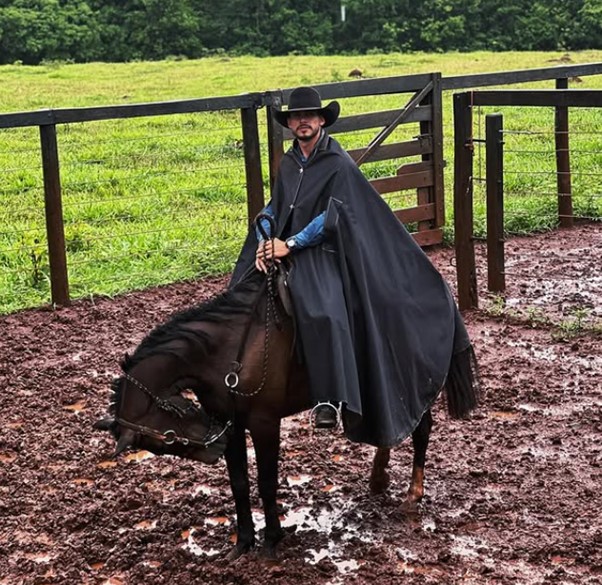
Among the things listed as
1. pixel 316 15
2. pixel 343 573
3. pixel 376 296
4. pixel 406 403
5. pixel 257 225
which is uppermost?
pixel 316 15

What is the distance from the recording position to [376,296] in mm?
4289

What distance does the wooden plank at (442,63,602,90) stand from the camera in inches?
400

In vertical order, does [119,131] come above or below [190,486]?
above

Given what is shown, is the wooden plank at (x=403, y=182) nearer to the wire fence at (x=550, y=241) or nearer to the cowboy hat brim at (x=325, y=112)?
the wire fence at (x=550, y=241)

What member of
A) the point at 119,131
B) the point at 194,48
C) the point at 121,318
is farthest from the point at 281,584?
the point at 194,48

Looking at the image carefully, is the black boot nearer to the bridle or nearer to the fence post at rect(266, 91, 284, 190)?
the bridle

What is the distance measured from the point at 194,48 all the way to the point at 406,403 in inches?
1776

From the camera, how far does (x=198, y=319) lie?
409cm

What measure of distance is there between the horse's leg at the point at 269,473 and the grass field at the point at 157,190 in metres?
4.52

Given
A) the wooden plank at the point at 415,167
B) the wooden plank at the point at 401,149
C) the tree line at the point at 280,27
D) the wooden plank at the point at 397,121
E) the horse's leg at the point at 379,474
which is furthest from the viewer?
the tree line at the point at 280,27

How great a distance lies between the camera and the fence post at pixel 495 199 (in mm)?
7766

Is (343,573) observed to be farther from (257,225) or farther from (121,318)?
(121,318)

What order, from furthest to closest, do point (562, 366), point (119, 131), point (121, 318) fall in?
1. point (119, 131)
2. point (121, 318)
3. point (562, 366)

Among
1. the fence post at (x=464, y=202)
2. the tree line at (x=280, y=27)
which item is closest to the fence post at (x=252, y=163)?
the fence post at (x=464, y=202)
